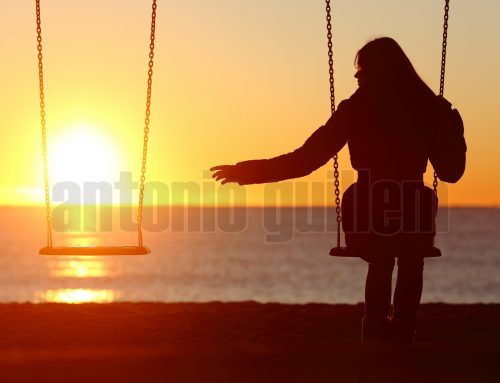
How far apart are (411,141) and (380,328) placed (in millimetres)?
1082

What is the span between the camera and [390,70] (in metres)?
6.45

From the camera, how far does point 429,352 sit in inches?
172

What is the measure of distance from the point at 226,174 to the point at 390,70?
3.59 feet

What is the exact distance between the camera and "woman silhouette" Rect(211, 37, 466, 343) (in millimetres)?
6441

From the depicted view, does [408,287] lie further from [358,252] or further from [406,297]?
[358,252]

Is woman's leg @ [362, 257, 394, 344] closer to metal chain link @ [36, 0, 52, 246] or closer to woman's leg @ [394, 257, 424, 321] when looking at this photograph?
woman's leg @ [394, 257, 424, 321]

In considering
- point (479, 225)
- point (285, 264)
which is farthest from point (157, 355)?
point (479, 225)

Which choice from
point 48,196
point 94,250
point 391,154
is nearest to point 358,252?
point 391,154

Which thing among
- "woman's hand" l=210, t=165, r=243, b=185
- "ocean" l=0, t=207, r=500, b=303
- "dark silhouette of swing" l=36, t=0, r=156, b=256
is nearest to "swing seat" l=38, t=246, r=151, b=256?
"dark silhouette of swing" l=36, t=0, r=156, b=256

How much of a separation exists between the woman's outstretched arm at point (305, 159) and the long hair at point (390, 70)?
8.9 inches

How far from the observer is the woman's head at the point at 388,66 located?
21.1 feet

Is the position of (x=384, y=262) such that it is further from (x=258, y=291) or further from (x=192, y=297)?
(x=258, y=291)

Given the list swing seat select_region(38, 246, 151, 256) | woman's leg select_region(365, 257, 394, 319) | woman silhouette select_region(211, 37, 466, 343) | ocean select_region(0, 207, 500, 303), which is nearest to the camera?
woman silhouette select_region(211, 37, 466, 343)

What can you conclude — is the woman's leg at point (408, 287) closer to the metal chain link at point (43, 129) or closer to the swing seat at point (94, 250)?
the swing seat at point (94, 250)
